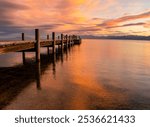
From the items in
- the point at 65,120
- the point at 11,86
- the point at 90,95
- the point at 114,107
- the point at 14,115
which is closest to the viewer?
the point at 65,120

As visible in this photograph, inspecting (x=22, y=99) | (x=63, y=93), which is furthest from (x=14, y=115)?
(x=63, y=93)

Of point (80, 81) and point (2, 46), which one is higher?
point (2, 46)

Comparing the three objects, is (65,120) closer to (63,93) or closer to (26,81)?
(63,93)

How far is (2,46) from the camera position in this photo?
1238cm

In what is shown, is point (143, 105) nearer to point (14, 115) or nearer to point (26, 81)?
point (14, 115)

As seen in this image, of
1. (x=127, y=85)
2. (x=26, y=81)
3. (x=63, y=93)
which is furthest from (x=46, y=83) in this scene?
(x=127, y=85)

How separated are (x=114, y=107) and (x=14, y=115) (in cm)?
373

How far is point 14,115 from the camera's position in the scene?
270 inches

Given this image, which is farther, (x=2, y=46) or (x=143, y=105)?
(x=2, y=46)

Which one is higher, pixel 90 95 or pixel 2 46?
pixel 2 46

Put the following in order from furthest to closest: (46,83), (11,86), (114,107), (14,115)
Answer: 1. (46,83)
2. (11,86)
3. (114,107)
4. (14,115)

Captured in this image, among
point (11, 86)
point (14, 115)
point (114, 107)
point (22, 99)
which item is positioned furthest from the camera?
point (11, 86)

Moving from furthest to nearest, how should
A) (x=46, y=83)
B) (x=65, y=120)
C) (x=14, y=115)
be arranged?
(x=46, y=83) → (x=14, y=115) → (x=65, y=120)

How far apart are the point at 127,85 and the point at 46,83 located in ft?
14.9
